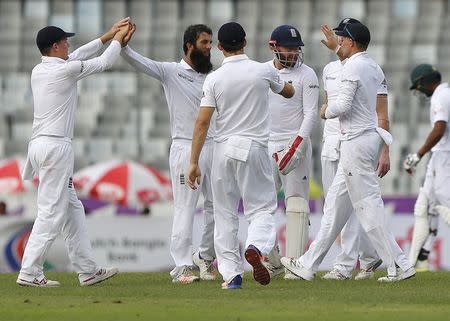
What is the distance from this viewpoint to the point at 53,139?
13352 millimetres

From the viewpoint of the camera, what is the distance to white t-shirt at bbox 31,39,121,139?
43.7 feet

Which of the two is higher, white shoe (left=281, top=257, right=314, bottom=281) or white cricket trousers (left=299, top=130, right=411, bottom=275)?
white cricket trousers (left=299, top=130, right=411, bottom=275)

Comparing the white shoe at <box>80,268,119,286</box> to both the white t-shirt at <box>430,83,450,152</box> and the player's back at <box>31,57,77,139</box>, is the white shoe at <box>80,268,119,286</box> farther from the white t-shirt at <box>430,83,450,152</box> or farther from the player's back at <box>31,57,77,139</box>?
the white t-shirt at <box>430,83,450,152</box>

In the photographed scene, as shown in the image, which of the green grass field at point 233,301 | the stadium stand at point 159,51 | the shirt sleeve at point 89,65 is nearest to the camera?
the green grass field at point 233,301

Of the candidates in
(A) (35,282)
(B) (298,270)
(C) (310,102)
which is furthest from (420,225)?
(A) (35,282)

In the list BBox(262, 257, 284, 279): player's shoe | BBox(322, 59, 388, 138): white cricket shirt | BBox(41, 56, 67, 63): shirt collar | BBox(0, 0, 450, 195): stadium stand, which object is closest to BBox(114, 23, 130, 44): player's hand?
BBox(41, 56, 67, 63): shirt collar

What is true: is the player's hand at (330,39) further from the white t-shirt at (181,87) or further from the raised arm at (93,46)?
the raised arm at (93,46)

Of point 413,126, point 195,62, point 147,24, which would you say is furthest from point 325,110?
point 147,24

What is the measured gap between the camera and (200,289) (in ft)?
42.3

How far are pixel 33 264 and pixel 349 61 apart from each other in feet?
11.5

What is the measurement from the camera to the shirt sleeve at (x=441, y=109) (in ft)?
53.3

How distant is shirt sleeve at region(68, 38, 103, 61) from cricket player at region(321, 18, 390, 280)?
2.20 meters

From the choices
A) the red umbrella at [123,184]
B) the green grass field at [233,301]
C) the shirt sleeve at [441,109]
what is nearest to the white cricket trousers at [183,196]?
the green grass field at [233,301]

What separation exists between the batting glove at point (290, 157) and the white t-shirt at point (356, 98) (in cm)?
58
